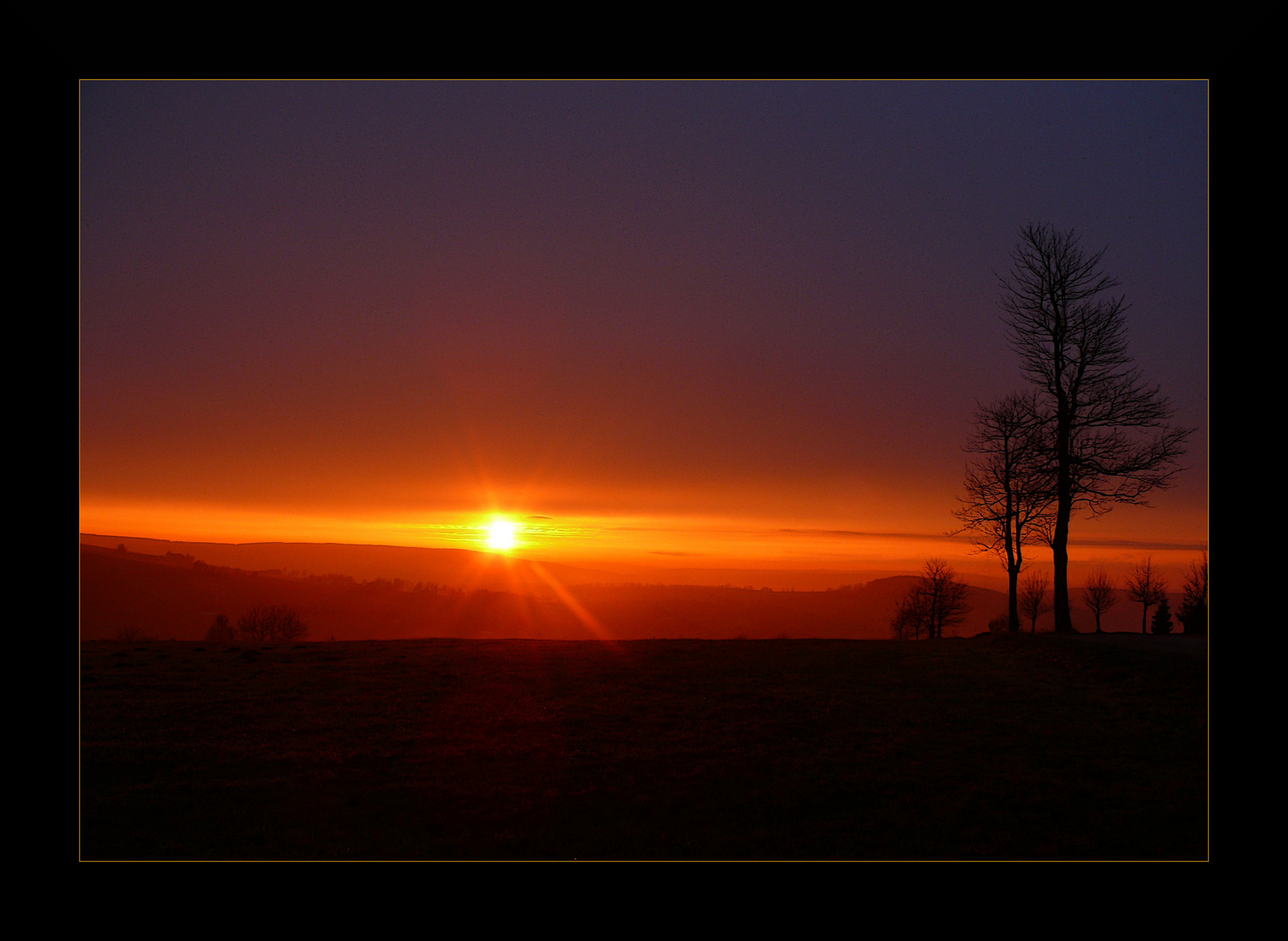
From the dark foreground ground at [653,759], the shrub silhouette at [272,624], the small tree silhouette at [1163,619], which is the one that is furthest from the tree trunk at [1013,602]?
the shrub silhouette at [272,624]

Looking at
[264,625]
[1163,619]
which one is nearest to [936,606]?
[1163,619]

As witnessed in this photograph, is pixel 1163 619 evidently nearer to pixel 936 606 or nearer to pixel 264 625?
pixel 936 606

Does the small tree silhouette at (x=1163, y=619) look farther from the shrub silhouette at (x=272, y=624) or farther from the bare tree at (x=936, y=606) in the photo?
the shrub silhouette at (x=272, y=624)

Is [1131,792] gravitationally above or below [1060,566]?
below

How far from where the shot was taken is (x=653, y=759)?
11.5 m

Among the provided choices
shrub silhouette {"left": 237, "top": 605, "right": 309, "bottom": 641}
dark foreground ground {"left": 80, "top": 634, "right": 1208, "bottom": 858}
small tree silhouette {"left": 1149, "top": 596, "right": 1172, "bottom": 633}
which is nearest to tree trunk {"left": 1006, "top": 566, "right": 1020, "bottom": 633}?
dark foreground ground {"left": 80, "top": 634, "right": 1208, "bottom": 858}

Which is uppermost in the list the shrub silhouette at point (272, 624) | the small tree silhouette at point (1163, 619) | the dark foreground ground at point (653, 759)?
the dark foreground ground at point (653, 759)

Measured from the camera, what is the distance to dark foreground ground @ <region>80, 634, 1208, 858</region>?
28.9 ft

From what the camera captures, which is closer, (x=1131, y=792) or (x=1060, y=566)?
(x=1131, y=792)

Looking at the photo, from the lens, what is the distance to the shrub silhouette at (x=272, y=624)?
60.7 metres
